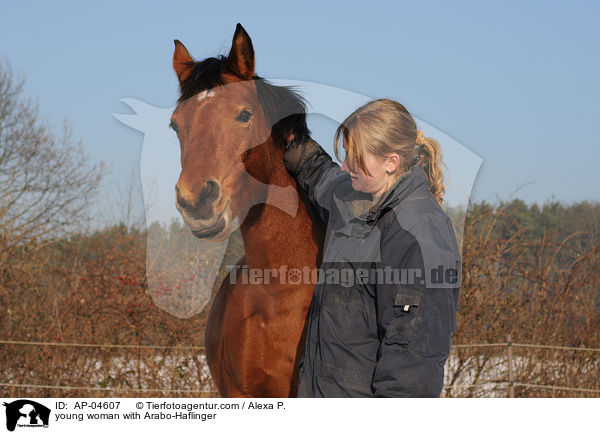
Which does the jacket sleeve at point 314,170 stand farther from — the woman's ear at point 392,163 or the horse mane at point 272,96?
the woman's ear at point 392,163

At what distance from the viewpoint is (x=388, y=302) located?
1.92 m

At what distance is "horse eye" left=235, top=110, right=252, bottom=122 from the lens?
8.59 ft

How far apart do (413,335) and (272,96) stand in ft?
5.05

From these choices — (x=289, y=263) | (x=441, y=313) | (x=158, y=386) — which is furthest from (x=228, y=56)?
(x=158, y=386)

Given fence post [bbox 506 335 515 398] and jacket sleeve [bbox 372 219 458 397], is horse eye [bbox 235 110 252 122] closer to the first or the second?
jacket sleeve [bbox 372 219 458 397]

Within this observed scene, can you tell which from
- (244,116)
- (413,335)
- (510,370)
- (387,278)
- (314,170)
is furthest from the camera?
(510,370)

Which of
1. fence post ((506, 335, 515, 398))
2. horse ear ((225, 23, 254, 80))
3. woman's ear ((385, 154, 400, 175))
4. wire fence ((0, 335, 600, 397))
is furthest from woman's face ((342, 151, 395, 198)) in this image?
fence post ((506, 335, 515, 398))

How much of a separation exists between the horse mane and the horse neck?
0.42ft

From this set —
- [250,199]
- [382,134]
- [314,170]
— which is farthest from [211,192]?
[382,134]

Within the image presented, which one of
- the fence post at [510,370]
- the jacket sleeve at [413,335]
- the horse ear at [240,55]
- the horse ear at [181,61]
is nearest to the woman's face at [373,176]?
the jacket sleeve at [413,335]

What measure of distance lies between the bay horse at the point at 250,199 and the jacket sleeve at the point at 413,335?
89 centimetres

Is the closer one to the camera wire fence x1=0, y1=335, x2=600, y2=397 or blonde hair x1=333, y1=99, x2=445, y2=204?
blonde hair x1=333, y1=99, x2=445, y2=204

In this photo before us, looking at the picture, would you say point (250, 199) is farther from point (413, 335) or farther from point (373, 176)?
point (413, 335)
